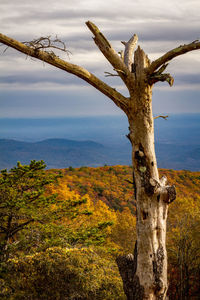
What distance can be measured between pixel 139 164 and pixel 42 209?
8233mm

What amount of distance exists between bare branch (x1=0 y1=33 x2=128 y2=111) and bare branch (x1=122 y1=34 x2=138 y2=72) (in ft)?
2.45

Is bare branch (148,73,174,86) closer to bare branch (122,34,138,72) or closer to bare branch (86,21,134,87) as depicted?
bare branch (86,21,134,87)

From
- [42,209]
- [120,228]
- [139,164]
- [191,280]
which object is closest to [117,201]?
[120,228]

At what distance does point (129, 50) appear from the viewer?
7.57 m

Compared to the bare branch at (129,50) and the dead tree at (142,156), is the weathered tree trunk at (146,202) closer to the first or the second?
the dead tree at (142,156)

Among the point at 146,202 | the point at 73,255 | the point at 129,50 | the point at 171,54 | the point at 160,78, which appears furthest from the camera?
the point at 73,255

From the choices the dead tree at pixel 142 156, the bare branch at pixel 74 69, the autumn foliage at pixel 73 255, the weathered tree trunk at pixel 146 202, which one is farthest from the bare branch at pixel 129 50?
the autumn foliage at pixel 73 255

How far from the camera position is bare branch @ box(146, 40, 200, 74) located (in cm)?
599

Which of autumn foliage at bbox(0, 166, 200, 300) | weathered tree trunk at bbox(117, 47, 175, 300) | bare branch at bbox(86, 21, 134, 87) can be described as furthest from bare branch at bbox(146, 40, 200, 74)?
autumn foliage at bbox(0, 166, 200, 300)

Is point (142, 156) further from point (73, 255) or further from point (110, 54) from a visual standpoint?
point (73, 255)

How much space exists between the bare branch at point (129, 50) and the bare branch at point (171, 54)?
701 mm

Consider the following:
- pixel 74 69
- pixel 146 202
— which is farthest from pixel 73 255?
pixel 74 69

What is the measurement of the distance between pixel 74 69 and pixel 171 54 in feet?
6.77

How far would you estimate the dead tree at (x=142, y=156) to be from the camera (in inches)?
259
